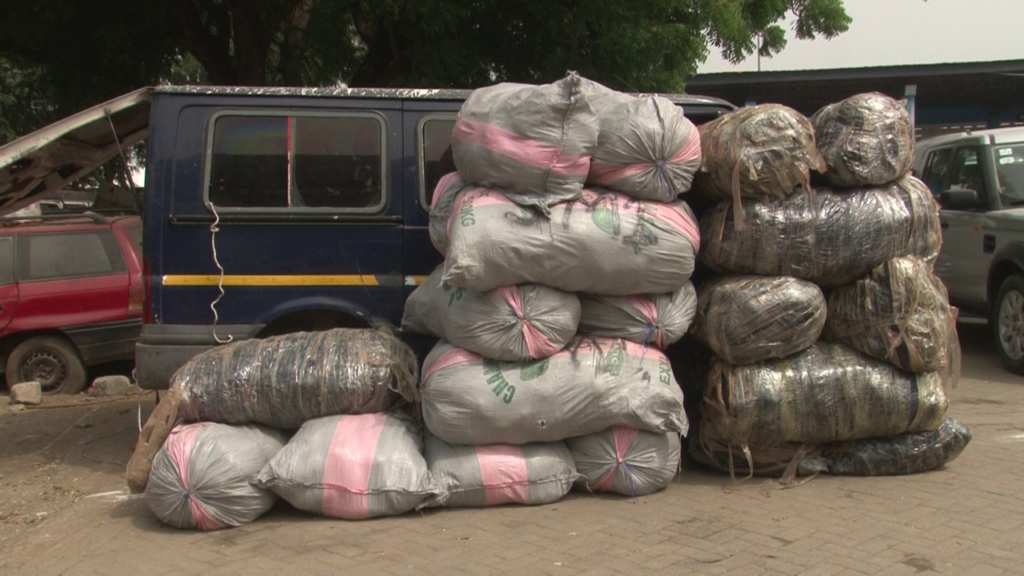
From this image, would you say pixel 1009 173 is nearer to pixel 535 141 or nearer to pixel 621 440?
pixel 621 440

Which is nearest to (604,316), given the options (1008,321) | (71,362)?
(1008,321)

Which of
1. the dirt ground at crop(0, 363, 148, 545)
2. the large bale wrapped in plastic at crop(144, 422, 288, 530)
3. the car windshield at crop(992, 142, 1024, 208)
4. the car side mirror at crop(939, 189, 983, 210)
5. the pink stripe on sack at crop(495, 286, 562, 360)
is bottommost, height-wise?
the dirt ground at crop(0, 363, 148, 545)

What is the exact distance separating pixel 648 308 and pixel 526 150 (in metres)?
1.02

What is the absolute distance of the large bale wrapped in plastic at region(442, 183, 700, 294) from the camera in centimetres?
427

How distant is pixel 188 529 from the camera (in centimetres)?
438

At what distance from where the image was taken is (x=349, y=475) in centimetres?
429

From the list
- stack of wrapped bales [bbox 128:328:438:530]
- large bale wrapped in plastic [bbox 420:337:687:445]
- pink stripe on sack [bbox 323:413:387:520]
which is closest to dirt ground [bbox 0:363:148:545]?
stack of wrapped bales [bbox 128:328:438:530]

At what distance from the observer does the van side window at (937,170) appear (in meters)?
9.07

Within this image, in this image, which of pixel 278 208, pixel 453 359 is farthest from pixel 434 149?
pixel 453 359

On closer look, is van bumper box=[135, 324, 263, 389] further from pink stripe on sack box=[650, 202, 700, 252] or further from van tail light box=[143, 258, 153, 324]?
pink stripe on sack box=[650, 202, 700, 252]

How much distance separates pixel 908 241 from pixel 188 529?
3.92m

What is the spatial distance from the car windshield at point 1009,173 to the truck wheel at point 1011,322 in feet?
2.54

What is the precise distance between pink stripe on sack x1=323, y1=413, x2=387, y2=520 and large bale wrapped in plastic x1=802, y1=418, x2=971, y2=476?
2308 mm

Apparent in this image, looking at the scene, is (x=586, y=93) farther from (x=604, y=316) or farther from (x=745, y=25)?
(x=745, y=25)
